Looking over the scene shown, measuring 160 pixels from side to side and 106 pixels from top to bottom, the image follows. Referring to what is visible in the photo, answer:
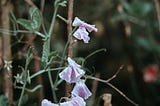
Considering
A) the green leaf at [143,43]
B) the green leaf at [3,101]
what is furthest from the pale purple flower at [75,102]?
the green leaf at [143,43]

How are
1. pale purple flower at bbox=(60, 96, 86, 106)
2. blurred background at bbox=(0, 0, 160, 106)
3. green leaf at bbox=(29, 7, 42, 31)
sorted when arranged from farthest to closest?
blurred background at bbox=(0, 0, 160, 106), green leaf at bbox=(29, 7, 42, 31), pale purple flower at bbox=(60, 96, 86, 106)

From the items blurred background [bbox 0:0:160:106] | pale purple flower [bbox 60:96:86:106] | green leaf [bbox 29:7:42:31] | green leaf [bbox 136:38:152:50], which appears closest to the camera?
pale purple flower [bbox 60:96:86:106]

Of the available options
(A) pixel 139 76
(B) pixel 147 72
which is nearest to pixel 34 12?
(A) pixel 139 76

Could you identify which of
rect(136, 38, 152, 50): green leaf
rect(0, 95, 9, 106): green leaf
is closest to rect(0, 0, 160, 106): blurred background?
rect(136, 38, 152, 50): green leaf

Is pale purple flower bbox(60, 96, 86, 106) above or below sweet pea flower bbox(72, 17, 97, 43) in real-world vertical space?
below

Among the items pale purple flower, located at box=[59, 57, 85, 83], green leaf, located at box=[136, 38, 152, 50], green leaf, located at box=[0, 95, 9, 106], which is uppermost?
pale purple flower, located at box=[59, 57, 85, 83]

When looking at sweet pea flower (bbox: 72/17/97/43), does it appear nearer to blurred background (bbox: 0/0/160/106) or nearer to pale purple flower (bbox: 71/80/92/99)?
pale purple flower (bbox: 71/80/92/99)

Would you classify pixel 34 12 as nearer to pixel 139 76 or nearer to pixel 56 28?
pixel 139 76

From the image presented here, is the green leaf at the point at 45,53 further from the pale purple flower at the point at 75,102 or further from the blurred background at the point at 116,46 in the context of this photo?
the blurred background at the point at 116,46
